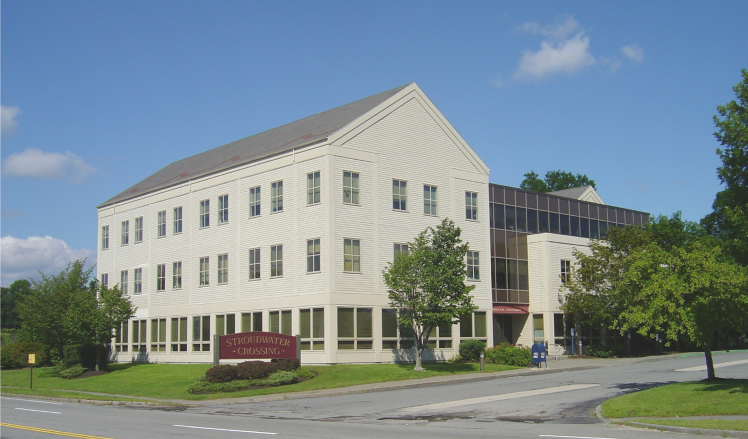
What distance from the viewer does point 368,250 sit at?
3853cm

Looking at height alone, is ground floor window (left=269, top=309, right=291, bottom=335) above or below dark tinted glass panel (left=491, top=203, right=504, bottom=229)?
below

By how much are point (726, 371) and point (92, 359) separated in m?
35.4

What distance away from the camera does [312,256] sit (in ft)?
124

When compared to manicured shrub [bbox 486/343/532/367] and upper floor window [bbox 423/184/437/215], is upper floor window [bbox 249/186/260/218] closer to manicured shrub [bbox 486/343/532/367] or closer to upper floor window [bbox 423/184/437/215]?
upper floor window [bbox 423/184/437/215]

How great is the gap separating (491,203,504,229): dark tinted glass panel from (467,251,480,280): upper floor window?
4.68m

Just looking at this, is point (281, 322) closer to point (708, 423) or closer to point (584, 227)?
point (584, 227)

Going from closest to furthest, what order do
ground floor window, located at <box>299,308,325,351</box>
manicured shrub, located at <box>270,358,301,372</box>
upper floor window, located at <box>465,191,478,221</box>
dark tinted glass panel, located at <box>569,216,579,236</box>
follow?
manicured shrub, located at <box>270,358,301,372</box> → ground floor window, located at <box>299,308,325,351</box> → upper floor window, located at <box>465,191,478,221</box> → dark tinted glass panel, located at <box>569,216,579,236</box>

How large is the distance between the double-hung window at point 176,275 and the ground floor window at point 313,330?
13.4 m

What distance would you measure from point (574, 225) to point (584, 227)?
1.22 metres

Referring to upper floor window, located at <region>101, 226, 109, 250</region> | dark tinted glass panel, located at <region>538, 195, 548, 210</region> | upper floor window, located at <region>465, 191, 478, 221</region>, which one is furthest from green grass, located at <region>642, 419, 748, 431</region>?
upper floor window, located at <region>101, 226, 109, 250</region>

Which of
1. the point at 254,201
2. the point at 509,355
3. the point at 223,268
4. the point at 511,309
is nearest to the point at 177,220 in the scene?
the point at 223,268

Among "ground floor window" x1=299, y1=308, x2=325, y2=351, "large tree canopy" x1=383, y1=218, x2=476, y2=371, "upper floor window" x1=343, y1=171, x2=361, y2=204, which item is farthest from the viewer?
"upper floor window" x1=343, y1=171, x2=361, y2=204

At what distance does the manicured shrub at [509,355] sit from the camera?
1500 inches

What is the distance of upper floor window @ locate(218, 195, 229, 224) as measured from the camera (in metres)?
44.3
